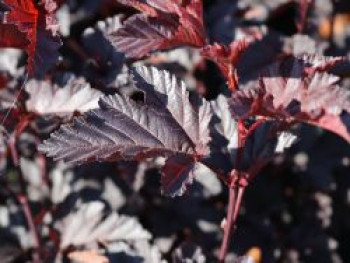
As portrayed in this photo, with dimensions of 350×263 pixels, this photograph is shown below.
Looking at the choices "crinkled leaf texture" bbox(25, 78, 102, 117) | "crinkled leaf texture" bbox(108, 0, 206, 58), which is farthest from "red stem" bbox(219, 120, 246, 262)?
"crinkled leaf texture" bbox(25, 78, 102, 117)

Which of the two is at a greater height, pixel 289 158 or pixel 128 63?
pixel 128 63

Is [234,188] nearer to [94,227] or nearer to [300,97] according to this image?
[300,97]

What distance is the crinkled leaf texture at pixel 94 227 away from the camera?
58.4 inches

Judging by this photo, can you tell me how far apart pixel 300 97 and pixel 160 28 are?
32 cm

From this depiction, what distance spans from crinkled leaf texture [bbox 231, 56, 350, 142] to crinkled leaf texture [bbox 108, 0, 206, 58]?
0.16m

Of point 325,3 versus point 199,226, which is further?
point 325,3

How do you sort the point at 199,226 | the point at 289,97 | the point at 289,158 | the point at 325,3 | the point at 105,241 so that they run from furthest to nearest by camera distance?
1. the point at 325,3
2. the point at 289,158
3. the point at 199,226
4. the point at 105,241
5. the point at 289,97

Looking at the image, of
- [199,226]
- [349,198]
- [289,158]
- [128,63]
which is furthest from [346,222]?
[128,63]

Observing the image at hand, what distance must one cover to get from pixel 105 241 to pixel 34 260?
0.20 meters

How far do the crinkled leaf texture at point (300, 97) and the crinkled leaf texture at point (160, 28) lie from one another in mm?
162

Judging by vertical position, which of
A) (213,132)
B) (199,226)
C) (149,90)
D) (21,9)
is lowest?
(199,226)

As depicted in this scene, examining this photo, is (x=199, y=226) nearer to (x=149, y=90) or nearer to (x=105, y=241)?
(x=105, y=241)

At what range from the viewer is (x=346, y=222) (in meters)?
2.04

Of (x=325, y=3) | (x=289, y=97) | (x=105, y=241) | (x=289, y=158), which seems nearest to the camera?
(x=289, y=97)
